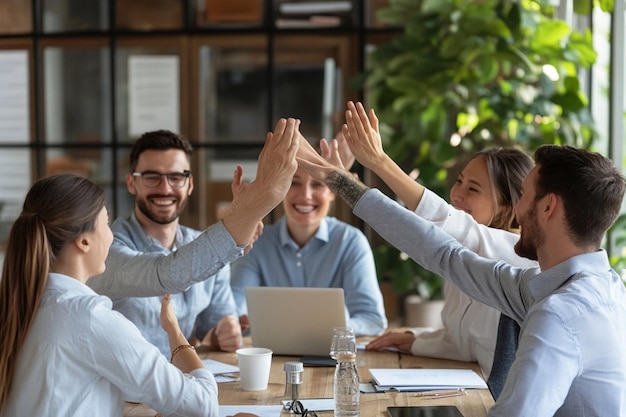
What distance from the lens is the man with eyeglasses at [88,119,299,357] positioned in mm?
2305

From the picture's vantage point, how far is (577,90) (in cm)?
435

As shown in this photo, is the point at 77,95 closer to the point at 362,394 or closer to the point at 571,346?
the point at 362,394

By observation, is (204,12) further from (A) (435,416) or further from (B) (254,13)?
(A) (435,416)

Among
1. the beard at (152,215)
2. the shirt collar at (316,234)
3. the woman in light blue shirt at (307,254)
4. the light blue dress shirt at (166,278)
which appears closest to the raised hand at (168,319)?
the light blue dress shirt at (166,278)

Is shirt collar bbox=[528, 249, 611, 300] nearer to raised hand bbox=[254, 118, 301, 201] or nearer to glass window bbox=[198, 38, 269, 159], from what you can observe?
raised hand bbox=[254, 118, 301, 201]

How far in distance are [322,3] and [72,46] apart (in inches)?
61.0

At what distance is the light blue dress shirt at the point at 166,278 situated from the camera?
7.62 feet

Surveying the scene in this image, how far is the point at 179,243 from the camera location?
3.14 meters

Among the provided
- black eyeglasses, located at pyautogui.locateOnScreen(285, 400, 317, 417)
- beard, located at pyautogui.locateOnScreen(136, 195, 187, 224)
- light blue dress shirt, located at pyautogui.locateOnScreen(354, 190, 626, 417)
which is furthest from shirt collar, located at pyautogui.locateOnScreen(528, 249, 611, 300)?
beard, located at pyautogui.locateOnScreen(136, 195, 187, 224)

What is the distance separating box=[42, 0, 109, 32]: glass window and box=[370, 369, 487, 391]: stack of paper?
11.6 feet

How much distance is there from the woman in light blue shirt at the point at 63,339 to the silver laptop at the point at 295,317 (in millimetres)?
814

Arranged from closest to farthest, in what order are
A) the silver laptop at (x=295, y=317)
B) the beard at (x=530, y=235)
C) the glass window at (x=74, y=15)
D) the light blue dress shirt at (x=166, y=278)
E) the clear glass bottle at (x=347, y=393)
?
1. the beard at (x=530, y=235)
2. the clear glass bottle at (x=347, y=393)
3. the light blue dress shirt at (x=166, y=278)
4. the silver laptop at (x=295, y=317)
5. the glass window at (x=74, y=15)

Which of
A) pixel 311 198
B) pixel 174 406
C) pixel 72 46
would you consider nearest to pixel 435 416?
pixel 174 406

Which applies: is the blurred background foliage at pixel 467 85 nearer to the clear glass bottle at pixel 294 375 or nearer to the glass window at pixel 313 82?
the glass window at pixel 313 82
